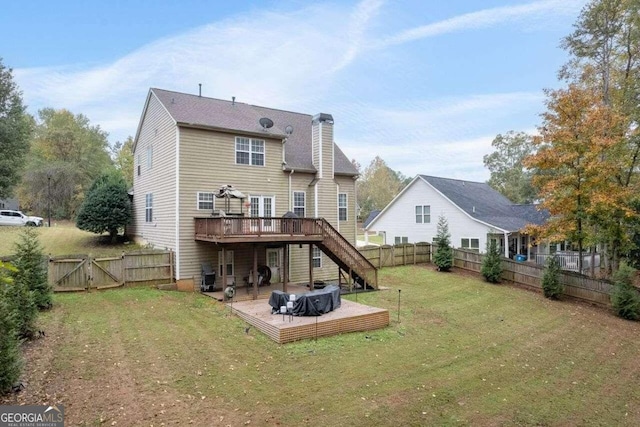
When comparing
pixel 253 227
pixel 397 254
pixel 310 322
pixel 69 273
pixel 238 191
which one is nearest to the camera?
pixel 310 322

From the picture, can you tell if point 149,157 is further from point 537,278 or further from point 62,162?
point 62,162

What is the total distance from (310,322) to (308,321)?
162 mm

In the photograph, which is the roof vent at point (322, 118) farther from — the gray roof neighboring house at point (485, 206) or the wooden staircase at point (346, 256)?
the gray roof neighboring house at point (485, 206)

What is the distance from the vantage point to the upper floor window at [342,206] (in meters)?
20.4

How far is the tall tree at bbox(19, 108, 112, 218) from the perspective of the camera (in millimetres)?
34531

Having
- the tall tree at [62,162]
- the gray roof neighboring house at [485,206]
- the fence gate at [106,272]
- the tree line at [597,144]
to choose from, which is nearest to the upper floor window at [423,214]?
the gray roof neighboring house at [485,206]

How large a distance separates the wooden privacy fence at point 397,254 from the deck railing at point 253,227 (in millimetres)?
7003

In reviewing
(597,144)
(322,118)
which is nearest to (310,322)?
(322,118)

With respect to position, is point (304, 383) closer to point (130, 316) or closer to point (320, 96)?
point (130, 316)

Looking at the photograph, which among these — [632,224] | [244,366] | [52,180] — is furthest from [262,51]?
[52,180]

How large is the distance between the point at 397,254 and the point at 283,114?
1082 centimetres

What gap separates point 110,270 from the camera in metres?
14.2

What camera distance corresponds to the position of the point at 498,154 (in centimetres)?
5103

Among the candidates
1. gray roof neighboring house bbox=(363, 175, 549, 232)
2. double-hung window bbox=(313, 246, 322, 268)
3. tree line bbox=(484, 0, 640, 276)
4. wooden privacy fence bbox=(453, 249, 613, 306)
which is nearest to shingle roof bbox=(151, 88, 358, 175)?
double-hung window bbox=(313, 246, 322, 268)
